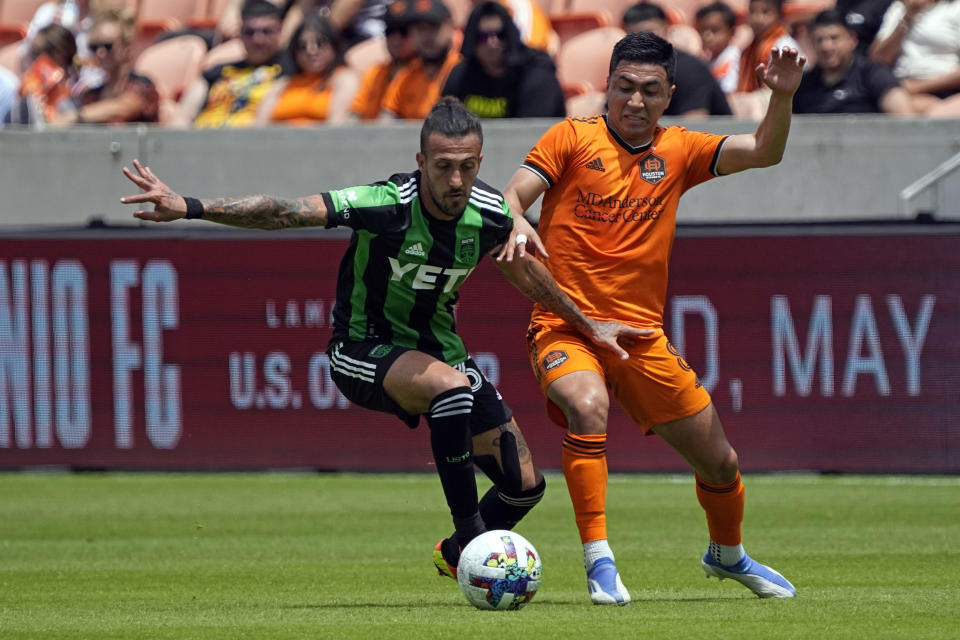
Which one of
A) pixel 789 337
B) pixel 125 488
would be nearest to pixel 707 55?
pixel 789 337

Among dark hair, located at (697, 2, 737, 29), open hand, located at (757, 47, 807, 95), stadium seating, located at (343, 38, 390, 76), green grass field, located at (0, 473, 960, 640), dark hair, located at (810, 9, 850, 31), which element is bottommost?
green grass field, located at (0, 473, 960, 640)

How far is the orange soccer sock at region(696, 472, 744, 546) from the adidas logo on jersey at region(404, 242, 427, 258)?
1679mm

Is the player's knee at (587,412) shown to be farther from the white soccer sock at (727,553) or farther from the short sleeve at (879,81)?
the short sleeve at (879,81)

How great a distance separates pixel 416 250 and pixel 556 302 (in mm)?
680

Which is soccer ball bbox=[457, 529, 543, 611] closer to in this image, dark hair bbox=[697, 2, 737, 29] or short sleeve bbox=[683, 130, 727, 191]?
short sleeve bbox=[683, 130, 727, 191]

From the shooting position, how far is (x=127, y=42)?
16922mm

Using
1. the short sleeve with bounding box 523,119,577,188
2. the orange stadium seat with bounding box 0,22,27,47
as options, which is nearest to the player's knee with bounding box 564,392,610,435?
the short sleeve with bounding box 523,119,577,188

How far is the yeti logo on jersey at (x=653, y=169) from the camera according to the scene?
25.2 feet

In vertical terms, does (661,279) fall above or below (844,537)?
above

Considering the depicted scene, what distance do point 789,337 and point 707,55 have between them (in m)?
4.13

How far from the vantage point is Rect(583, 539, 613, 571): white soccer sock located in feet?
23.1

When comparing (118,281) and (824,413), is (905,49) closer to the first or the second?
(824,413)

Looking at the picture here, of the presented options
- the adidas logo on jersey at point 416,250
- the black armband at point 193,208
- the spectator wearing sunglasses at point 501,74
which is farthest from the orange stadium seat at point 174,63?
the black armband at point 193,208

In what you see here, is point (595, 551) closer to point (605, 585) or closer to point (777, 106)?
point (605, 585)
